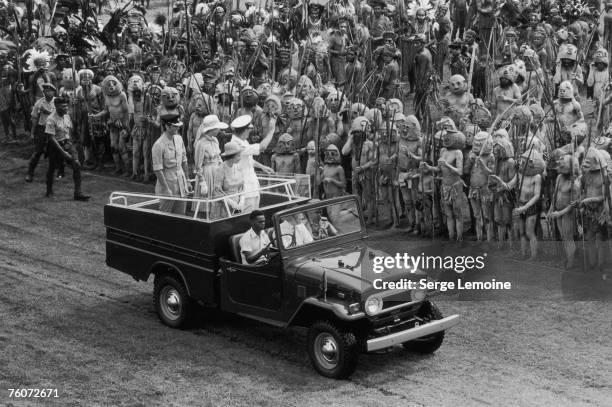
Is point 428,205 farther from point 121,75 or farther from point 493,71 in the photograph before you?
point 121,75

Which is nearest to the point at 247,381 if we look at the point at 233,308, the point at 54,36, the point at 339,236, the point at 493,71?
the point at 233,308

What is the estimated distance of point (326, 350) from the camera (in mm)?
10984

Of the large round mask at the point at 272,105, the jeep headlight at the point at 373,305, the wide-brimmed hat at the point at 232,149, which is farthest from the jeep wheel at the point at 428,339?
the large round mask at the point at 272,105

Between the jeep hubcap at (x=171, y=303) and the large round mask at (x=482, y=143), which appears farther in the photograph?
the large round mask at (x=482, y=143)

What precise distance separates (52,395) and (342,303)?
3.07 metres

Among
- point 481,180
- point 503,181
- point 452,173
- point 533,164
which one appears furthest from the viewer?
point 452,173

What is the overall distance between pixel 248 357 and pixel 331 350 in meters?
1.27

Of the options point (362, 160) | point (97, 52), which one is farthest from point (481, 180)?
point (97, 52)

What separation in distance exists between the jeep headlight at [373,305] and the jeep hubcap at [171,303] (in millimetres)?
2845

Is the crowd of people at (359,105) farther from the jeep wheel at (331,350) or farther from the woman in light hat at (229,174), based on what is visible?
the jeep wheel at (331,350)

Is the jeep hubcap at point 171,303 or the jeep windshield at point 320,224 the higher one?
the jeep windshield at point 320,224

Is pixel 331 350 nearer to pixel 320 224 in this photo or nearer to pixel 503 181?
pixel 320 224

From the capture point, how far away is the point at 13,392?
36.0 ft

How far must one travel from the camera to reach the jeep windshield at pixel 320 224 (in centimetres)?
1153
